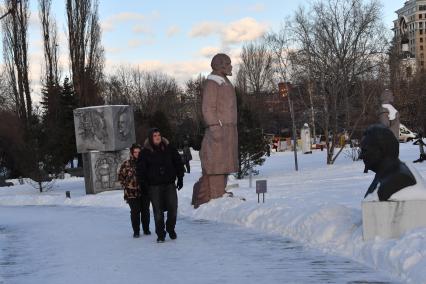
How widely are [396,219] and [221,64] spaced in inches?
289

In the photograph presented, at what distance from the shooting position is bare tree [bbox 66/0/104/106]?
39.7m

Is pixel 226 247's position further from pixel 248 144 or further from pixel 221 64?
pixel 248 144

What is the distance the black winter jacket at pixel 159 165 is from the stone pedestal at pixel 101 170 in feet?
44.6

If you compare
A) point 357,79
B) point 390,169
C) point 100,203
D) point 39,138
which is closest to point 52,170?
point 39,138

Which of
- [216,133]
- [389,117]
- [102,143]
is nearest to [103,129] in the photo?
[102,143]

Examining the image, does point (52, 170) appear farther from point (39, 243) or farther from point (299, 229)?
point (299, 229)

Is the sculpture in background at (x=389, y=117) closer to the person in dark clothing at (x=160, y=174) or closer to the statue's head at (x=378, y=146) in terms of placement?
the person in dark clothing at (x=160, y=174)

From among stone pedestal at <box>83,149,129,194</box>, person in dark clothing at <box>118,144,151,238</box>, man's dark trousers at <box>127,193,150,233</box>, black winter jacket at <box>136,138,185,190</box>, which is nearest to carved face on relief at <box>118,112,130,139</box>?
stone pedestal at <box>83,149,129,194</box>

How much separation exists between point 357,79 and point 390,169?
24567mm

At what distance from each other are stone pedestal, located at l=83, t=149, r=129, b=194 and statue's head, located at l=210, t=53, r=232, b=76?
10448 millimetres

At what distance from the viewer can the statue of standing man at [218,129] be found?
1399 cm

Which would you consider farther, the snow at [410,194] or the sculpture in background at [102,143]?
the sculpture in background at [102,143]

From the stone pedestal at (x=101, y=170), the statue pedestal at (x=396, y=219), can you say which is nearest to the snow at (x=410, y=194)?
the statue pedestal at (x=396, y=219)

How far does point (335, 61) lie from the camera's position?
30094mm
